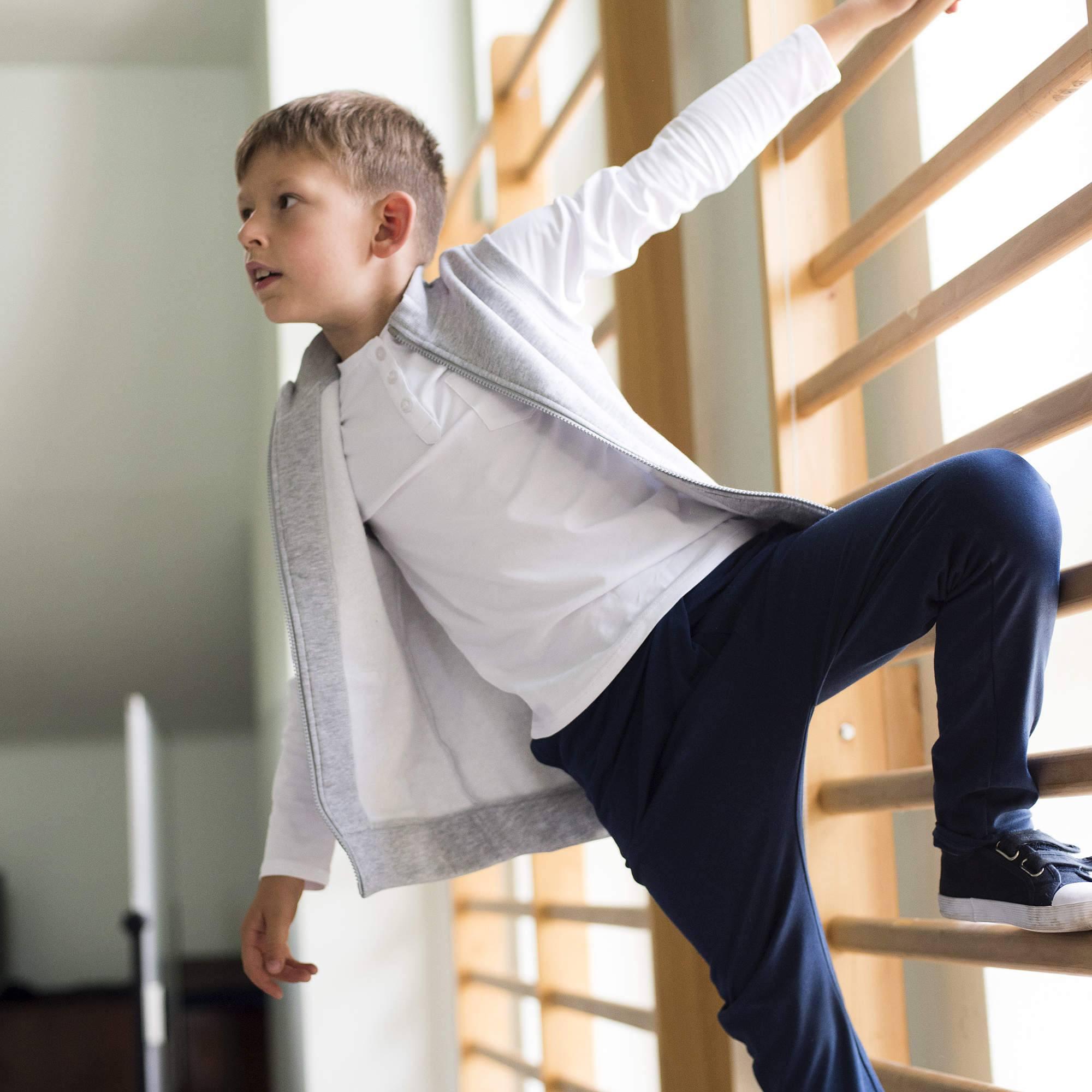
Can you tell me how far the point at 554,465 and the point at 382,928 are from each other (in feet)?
4.51

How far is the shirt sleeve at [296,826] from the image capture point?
1.08 m

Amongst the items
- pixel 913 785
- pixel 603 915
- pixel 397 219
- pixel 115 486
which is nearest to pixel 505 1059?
pixel 603 915

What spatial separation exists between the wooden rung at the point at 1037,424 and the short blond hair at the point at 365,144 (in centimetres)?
53

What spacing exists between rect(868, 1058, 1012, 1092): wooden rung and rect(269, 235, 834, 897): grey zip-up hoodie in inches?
11.4

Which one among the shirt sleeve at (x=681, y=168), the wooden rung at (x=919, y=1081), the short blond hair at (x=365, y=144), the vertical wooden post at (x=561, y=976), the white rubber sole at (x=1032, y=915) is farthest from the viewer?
the vertical wooden post at (x=561, y=976)

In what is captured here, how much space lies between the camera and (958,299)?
0.89 meters

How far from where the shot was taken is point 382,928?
2.14m

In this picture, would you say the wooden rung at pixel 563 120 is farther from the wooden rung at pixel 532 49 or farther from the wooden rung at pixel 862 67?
the wooden rung at pixel 862 67

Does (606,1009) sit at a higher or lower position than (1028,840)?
lower

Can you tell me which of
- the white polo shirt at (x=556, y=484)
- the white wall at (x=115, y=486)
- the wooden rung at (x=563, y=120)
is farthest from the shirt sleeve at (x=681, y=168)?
the white wall at (x=115, y=486)

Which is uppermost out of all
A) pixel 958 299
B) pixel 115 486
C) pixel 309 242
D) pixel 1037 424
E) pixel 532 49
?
pixel 532 49

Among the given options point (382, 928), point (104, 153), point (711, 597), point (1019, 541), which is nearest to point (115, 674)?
point (104, 153)

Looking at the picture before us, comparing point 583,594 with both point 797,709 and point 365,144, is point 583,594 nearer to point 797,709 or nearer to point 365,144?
point 797,709

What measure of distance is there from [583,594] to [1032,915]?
0.37 m
